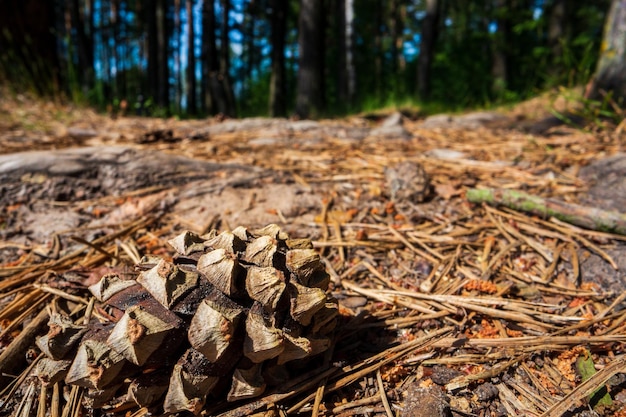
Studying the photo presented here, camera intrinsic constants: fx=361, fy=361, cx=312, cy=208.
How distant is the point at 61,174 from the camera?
→ 180 cm

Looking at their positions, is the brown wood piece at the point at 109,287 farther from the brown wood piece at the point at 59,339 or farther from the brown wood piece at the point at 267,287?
the brown wood piece at the point at 267,287

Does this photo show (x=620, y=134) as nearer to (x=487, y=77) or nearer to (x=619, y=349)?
(x=619, y=349)

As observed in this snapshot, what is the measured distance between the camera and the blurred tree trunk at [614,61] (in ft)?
9.66

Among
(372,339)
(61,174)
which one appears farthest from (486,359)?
(61,174)

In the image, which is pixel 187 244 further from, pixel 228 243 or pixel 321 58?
pixel 321 58

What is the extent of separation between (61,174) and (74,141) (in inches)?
43.0

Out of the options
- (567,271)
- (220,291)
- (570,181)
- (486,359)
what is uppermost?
(570,181)

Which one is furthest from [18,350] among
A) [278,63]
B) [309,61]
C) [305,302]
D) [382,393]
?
[278,63]

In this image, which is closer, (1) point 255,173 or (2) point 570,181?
(2) point 570,181

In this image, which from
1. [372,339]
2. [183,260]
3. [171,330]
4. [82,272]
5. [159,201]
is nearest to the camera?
[171,330]

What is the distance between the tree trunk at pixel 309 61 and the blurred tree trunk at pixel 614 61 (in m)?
3.30

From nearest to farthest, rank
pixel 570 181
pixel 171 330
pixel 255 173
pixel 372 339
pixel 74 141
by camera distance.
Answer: pixel 171 330 → pixel 372 339 → pixel 570 181 → pixel 255 173 → pixel 74 141

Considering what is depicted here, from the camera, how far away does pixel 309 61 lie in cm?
546

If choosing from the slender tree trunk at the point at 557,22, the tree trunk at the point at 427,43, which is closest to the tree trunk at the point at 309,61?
the tree trunk at the point at 427,43
